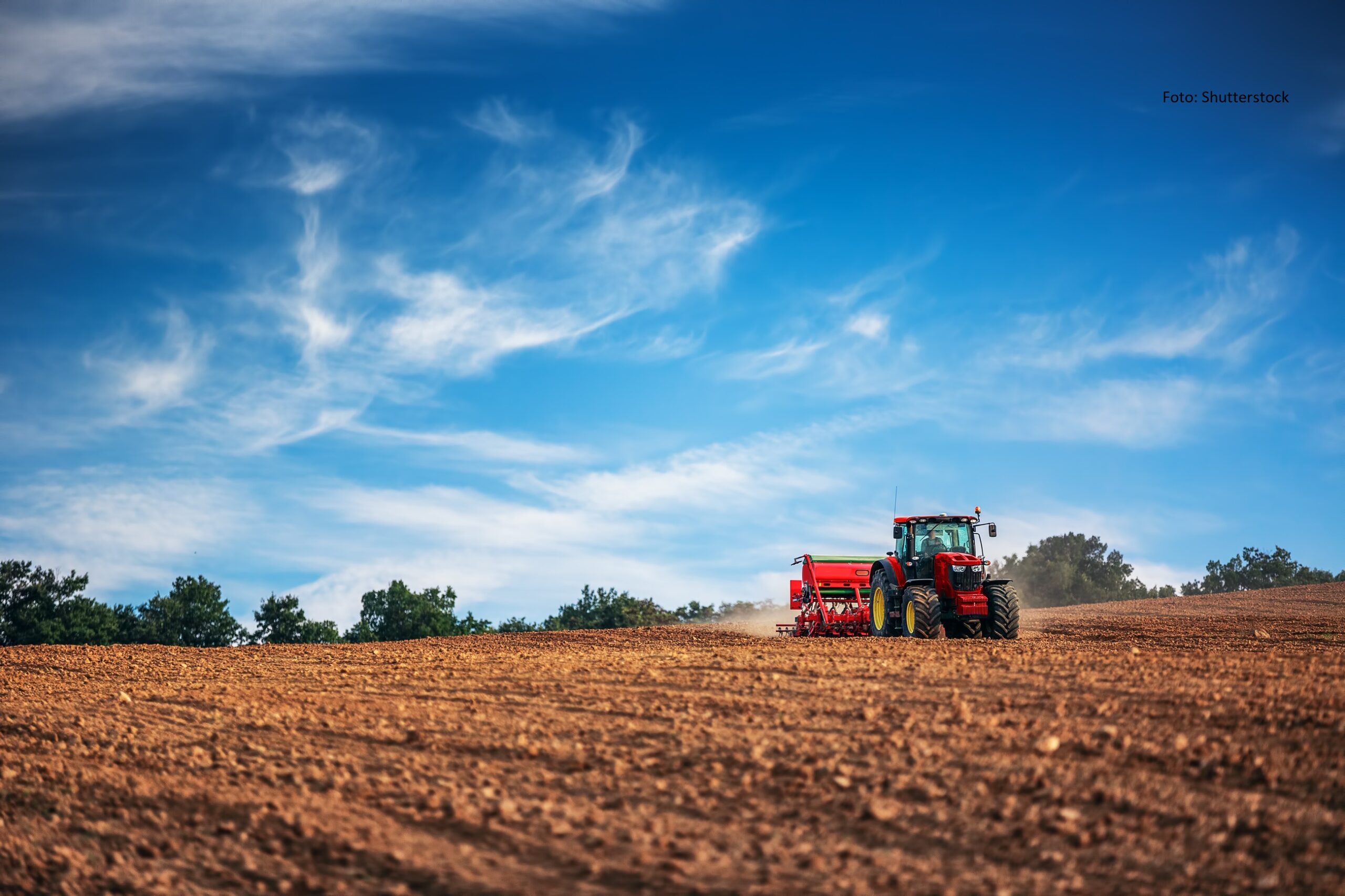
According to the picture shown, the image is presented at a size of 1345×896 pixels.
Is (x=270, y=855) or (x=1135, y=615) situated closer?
(x=270, y=855)

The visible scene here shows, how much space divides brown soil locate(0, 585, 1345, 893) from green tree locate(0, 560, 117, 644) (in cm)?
3002

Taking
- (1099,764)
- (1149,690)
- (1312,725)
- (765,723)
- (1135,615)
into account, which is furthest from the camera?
(1135,615)

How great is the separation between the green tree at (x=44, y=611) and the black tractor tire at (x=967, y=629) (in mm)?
33548

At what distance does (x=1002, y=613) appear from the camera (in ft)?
60.5

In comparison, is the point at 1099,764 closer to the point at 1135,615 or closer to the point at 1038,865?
the point at 1038,865

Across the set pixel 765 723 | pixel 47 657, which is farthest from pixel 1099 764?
pixel 47 657

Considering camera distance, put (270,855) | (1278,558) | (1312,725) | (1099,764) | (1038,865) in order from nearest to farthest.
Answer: (1038,865)
(270,855)
(1099,764)
(1312,725)
(1278,558)

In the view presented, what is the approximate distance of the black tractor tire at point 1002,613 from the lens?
60.4ft

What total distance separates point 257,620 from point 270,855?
37705 millimetres

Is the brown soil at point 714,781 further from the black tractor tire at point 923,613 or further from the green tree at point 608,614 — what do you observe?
the green tree at point 608,614

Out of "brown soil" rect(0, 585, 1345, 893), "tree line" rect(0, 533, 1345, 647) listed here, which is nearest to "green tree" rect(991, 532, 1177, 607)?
"tree line" rect(0, 533, 1345, 647)

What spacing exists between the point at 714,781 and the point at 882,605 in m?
14.2

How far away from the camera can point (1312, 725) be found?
8031mm

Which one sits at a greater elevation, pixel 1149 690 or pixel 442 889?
Result: pixel 1149 690
